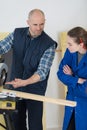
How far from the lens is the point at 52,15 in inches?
115

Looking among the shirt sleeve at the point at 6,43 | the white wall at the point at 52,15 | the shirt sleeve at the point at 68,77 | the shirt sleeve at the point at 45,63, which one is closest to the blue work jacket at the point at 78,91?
the shirt sleeve at the point at 68,77

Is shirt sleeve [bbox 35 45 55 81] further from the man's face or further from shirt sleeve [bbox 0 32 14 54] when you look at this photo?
shirt sleeve [bbox 0 32 14 54]

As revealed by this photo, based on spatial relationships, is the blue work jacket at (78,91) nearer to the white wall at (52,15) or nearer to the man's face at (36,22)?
the man's face at (36,22)

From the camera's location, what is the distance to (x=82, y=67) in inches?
79.9

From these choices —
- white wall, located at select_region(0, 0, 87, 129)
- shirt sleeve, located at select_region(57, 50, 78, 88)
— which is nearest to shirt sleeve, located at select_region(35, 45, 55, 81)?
shirt sleeve, located at select_region(57, 50, 78, 88)

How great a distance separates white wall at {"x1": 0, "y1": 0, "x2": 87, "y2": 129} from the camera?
9.42ft

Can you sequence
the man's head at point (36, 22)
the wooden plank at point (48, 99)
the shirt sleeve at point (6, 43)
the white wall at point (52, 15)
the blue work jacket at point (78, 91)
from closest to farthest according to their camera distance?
the wooden plank at point (48, 99), the blue work jacket at point (78, 91), the man's head at point (36, 22), the shirt sleeve at point (6, 43), the white wall at point (52, 15)

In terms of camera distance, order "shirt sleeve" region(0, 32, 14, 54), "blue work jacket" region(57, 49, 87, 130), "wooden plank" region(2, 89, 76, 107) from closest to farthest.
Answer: "wooden plank" region(2, 89, 76, 107) → "blue work jacket" region(57, 49, 87, 130) → "shirt sleeve" region(0, 32, 14, 54)

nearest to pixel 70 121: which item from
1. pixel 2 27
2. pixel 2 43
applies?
pixel 2 43

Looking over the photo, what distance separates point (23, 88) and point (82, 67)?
23.1 inches

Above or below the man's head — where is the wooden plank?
below

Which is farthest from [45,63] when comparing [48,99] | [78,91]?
[48,99]

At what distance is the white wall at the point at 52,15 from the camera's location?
2.87 meters

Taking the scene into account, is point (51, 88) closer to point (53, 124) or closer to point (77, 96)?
point (53, 124)
